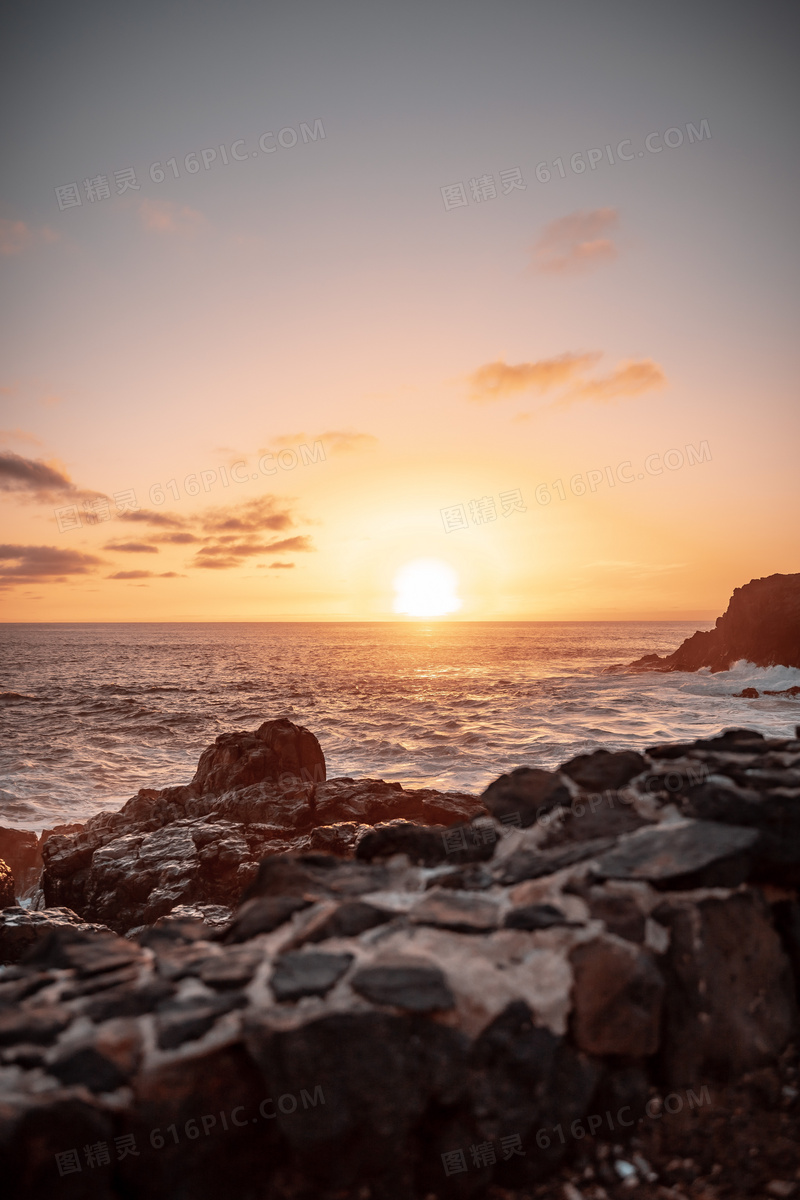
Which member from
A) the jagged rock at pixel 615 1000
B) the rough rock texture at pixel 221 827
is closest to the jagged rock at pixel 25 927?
the rough rock texture at pixel 221 827

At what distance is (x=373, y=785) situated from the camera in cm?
1193

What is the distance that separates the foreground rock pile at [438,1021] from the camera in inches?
92.4

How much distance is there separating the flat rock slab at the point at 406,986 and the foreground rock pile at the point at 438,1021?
0.04 ft

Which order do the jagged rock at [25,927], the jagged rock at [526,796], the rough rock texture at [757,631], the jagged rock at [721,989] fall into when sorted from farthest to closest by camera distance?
the rough rock texture at [757,631] < the jagged rock at [25,927] < the jagged rock at [526,796] < the jagged rock at [721,989]

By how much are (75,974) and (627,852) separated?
9.72 feet

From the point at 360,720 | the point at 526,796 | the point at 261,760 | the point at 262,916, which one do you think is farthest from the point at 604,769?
the point at 360,720

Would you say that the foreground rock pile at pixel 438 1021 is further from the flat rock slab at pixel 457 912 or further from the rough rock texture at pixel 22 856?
the rough rock texture at pixel 22 856

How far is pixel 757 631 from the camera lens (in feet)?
140

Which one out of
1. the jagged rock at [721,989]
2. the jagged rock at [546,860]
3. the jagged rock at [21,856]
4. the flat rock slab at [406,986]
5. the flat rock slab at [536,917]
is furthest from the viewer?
the jagged rock at [21,856]

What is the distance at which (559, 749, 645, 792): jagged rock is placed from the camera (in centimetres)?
433

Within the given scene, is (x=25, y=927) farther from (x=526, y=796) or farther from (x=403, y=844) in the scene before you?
(x=526, y=796)

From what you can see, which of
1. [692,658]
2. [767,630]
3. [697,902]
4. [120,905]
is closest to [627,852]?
[697,902]

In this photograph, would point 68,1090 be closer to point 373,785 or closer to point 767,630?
point 373,785

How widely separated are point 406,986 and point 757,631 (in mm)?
47435
